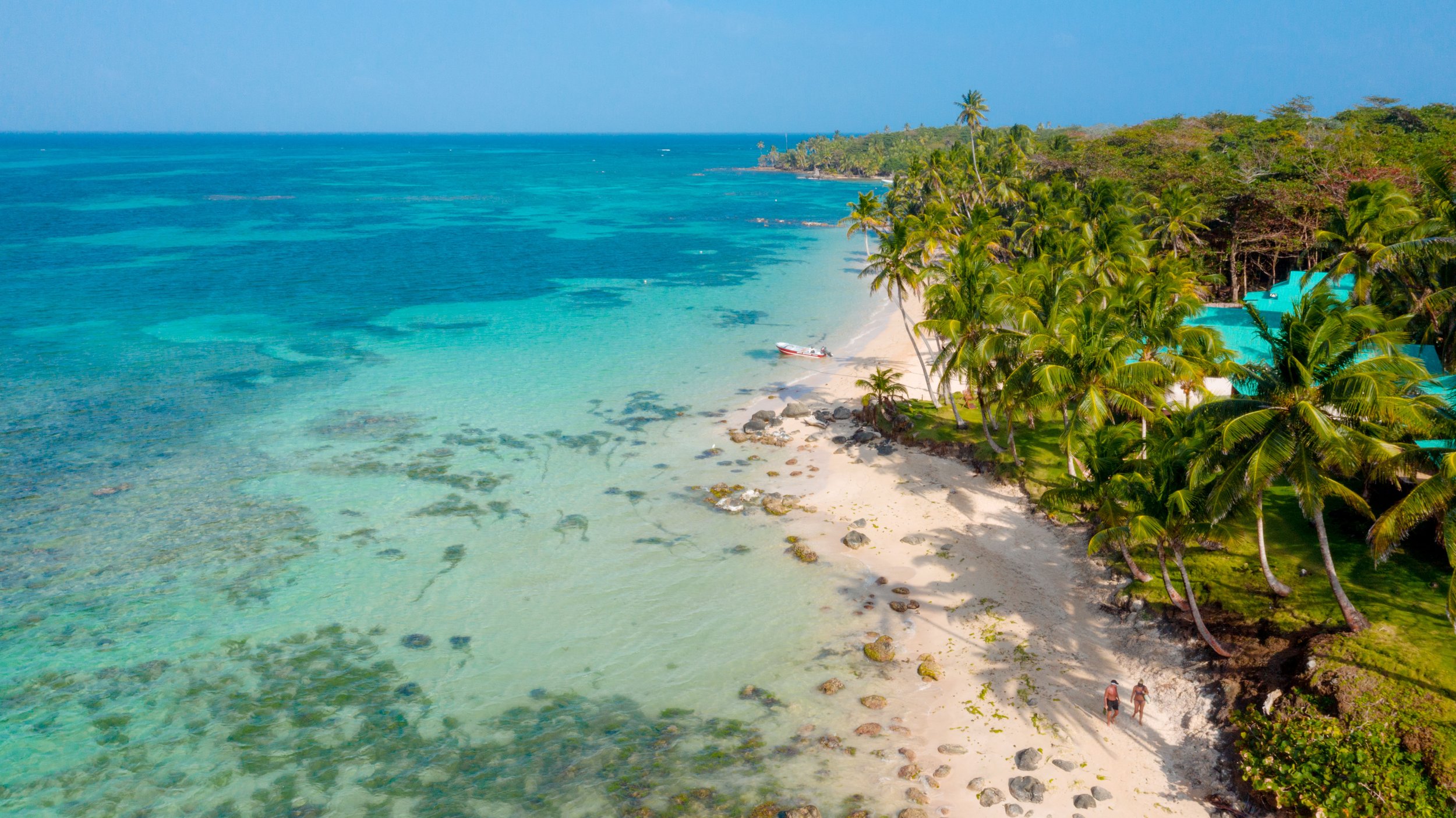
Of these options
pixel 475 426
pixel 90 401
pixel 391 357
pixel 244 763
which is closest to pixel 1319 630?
pixel 244 763

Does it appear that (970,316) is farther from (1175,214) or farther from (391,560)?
(1175,214)

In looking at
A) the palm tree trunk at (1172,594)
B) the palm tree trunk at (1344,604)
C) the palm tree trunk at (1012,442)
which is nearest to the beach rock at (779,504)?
the palm tree trunk at (1012,442)

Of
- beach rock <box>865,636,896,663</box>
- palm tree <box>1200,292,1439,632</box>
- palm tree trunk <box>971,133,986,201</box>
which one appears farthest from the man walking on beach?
palm tree trunk <box>971,133,986,201</box>

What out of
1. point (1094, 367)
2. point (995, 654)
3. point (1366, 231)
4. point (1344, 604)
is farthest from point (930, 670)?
point (1366, 231)

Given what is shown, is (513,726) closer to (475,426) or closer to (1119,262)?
(475,426)

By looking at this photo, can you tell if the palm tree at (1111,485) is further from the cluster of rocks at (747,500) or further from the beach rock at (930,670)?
the cluster of rocks at (747,500)

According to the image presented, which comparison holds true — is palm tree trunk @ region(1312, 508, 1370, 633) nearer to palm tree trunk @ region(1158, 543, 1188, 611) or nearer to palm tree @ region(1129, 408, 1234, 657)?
palm tree @ region(1129, 408, 1234, 657)
